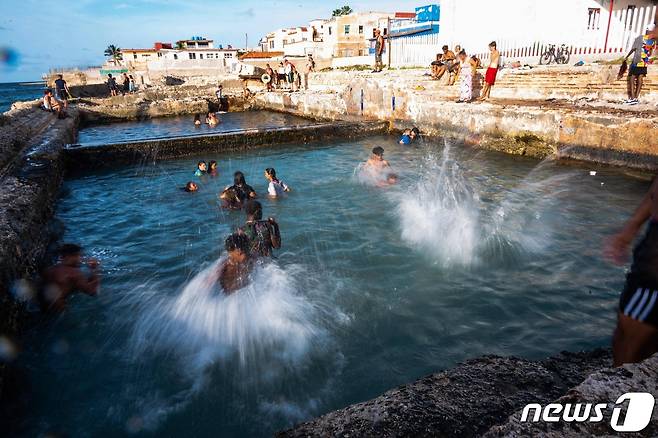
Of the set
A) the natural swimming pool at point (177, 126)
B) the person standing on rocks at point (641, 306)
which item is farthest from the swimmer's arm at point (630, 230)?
the natural swimming pool at point (177, 126)

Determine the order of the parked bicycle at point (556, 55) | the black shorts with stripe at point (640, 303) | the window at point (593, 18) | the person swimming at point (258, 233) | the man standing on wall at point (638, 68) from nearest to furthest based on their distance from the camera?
1. the black shorts with stripe at point (640, 303)
2. the person swimming at point (258, 233)
3. the man standing on wall at point (638, 68)
4. the parked bicycle at point (556, 55)
5. the window at point (593, 18)

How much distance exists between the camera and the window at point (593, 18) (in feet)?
55.4

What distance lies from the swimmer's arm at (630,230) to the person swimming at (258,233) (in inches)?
165

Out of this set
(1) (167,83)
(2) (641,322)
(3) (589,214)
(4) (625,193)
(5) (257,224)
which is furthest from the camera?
(1) (167,83)

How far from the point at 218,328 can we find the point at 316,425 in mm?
3024

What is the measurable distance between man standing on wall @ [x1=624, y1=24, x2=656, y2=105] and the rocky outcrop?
849 cm

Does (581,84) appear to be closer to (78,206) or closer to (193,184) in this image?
(193,184)

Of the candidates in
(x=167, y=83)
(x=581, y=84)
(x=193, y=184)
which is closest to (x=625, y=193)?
(x=581, y=84)

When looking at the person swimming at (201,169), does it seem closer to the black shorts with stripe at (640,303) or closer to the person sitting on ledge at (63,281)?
the person sitting on ledge at (63,281)

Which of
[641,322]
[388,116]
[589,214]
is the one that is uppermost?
[388,116]

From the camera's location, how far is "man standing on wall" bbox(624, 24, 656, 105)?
32.1ft

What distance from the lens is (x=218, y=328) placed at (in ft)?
16.3

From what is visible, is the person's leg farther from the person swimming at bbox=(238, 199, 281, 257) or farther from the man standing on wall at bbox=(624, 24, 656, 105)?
the man standing on wall at bbox=(624, 24, 656, 105)

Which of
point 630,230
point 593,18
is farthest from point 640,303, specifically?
A: point 593,18
